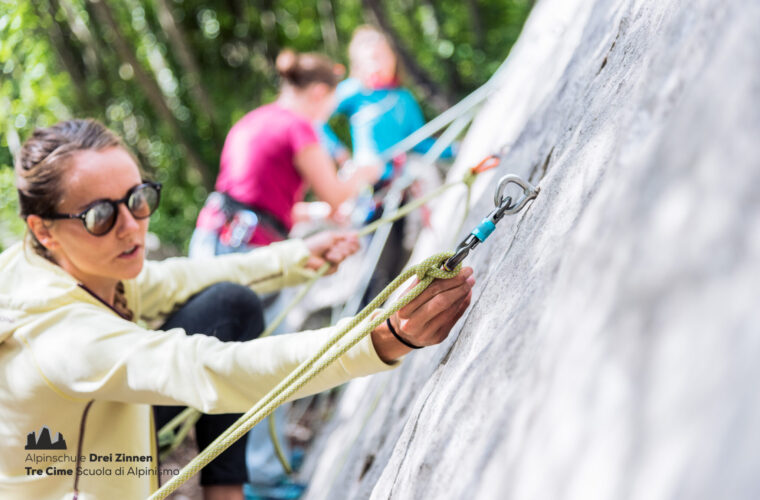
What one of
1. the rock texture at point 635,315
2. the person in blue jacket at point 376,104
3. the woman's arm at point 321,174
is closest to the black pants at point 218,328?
the rock texture at point 635,315

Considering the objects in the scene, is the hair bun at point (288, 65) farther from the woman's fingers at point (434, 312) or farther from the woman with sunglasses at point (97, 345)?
the woman's fingers at point (434, 312)

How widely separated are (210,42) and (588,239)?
322 inches

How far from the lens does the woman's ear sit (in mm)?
1688

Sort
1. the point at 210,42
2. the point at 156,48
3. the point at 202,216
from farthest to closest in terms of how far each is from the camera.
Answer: the point at 210,42 < the point at 156,48 < the point at 202,216

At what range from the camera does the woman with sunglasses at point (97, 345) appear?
1.40 m

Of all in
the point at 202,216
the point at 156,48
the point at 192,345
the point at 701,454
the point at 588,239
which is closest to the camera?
the point at 701,454

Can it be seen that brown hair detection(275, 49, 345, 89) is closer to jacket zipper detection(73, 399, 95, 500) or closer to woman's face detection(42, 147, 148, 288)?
woman's face detection(42, 147, 148, 288)

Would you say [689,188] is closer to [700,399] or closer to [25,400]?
[700,399]

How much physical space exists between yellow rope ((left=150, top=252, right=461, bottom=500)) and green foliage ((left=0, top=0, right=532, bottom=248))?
482cm

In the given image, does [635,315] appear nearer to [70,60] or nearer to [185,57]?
[185,57]

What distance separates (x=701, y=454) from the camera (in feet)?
1.96

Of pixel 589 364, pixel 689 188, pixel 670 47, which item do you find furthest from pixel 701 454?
pixel 670 47

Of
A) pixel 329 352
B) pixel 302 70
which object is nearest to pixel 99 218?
pixel 329 352

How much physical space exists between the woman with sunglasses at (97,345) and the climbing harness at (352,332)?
4 cm
